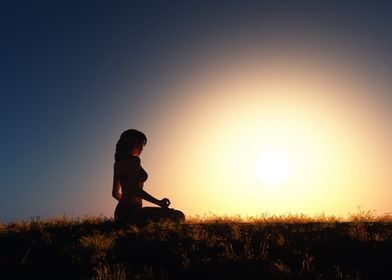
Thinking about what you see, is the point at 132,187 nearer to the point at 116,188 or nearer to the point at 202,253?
the point at 116,188

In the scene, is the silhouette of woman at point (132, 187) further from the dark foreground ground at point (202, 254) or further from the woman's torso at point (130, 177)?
the dark foreground ground at point (202, 254)

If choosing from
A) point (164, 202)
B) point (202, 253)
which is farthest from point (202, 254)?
point (164, 202)

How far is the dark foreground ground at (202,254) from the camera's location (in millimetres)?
10898

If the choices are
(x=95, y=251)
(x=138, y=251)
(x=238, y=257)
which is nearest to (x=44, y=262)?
(x=95, y=251)

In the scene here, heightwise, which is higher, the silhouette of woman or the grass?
the silhouette of woman

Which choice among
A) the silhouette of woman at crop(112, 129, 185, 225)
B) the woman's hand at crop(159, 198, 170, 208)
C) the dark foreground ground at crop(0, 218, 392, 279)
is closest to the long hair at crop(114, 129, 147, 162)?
the silhouette of woman at crop(112, 129, 185, 225)

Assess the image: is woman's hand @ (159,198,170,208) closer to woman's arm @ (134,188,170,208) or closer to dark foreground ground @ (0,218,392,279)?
woman's arm @ (134,188,170,208)

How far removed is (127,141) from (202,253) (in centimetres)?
797

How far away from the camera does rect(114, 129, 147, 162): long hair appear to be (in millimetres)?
19609

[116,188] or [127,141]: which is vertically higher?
[127,141]

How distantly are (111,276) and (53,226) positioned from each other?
888 centimetres

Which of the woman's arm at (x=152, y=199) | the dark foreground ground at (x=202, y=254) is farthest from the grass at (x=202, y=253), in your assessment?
the woman's arm at (x=152, y=199)

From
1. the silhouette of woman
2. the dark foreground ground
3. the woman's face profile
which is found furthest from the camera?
the woman's face profile

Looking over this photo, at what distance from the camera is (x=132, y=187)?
63.6ft
